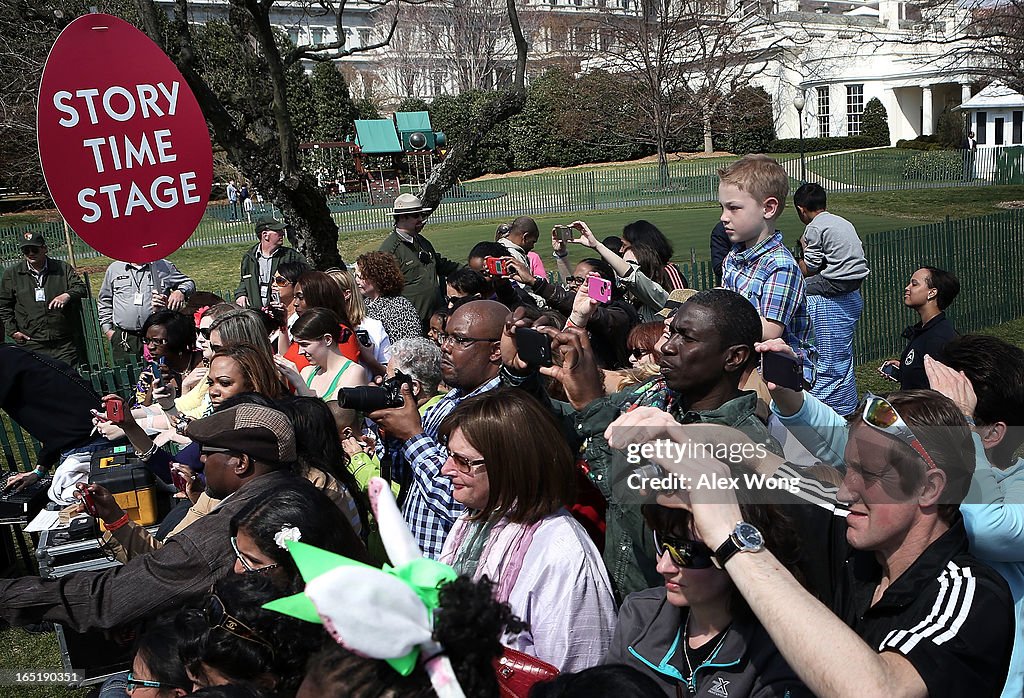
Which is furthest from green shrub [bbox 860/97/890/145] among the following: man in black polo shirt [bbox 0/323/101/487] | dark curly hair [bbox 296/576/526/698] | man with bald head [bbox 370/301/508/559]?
dark curly hair [bbox 296/576/526/698]

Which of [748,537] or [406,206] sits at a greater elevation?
[406,206]

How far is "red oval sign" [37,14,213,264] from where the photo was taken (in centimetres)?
495

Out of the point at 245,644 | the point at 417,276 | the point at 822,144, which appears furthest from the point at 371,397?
the point at 822,144

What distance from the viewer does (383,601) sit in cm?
178

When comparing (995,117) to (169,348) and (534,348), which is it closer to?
(169,348)

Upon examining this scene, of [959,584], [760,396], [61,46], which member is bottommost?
[959,584]

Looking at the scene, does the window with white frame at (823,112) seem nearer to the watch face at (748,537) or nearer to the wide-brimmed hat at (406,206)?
the wide-brimmed hat at (406,206)

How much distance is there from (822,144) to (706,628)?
51505 millimetres

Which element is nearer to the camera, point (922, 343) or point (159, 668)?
point (159, 668)

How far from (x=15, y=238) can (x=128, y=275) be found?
1899 cm

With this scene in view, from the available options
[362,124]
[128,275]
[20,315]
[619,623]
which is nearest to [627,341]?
[619,623]

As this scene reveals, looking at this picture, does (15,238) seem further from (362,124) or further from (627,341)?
(627,341)

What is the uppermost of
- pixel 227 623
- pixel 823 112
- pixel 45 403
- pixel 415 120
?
pixel 415 120

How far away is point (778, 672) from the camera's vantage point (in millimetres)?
2369
